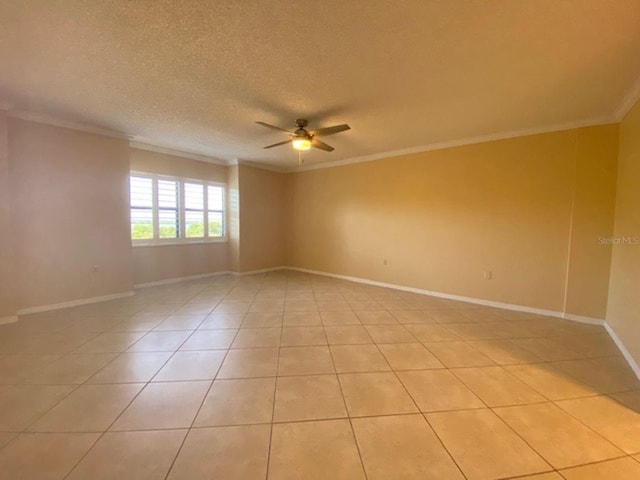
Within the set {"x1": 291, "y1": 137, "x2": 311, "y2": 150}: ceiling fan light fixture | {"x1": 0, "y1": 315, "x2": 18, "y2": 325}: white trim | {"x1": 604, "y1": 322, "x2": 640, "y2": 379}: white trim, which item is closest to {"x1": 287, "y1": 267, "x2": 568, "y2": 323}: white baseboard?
{"x1": 604, "y1": 322, "x2": 640, "y2": 379}: white trim

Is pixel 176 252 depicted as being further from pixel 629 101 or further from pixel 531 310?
pixel 629 101

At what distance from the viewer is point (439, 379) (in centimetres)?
226

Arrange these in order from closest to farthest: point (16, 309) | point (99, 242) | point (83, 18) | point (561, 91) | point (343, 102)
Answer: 1. point (83, 18)
2. point (561, 91)
3. point (343, 102)
4. point (16, 309)
5. point (99, 242)

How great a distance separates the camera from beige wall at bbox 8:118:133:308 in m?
3.65

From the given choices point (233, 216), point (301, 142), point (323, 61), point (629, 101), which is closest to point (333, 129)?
point (301, 142)

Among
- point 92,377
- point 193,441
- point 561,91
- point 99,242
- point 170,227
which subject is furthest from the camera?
point 170,227

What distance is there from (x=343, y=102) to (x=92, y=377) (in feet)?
11.9

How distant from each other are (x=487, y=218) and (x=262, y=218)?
4903 mm

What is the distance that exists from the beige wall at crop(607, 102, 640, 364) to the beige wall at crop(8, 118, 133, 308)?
22.3ft

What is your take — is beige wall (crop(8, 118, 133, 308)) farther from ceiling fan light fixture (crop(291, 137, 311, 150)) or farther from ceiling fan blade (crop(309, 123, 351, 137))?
ceiling fan blade (crop(309, 123, 351, 137))

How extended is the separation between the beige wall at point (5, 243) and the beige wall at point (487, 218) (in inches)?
207

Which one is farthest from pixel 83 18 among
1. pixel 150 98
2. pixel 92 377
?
pixel 92 377

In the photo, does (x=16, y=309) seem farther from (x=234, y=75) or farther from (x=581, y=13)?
(x=581, y=13)

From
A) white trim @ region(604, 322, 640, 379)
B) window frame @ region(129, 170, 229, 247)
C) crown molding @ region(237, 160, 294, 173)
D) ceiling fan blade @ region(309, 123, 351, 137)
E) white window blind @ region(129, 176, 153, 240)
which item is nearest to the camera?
white trim @ region(604, 322, 640, 379)
